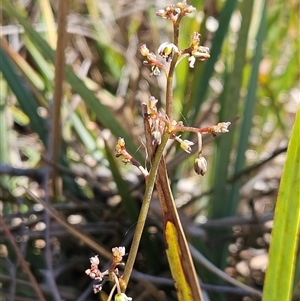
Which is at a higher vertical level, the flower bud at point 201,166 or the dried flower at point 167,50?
the dried flower at point 167,50

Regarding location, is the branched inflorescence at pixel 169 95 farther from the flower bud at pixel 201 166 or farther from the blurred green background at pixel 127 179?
the blurred green background at pixel 127 179

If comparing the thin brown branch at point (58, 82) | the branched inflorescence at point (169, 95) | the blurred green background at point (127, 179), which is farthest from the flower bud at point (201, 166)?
the thin brown branch at point (58, 82)

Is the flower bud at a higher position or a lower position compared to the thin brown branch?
lower

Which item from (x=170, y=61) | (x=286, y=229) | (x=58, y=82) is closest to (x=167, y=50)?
(x=170, y=61)

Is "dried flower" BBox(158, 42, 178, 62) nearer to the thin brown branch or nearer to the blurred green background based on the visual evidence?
the blurred green background

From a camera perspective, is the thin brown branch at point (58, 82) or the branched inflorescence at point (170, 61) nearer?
the branched inflorescence at point (170, 61)

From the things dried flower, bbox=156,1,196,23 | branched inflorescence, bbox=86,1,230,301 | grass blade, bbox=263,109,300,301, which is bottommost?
grass blade, bbox=263,109,300,301

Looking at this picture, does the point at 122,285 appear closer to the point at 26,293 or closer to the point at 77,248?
the point at 26,293

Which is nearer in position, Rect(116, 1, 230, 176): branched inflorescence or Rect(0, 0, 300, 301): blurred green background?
Rect(116, 1, 230, 176): branched inflorescence

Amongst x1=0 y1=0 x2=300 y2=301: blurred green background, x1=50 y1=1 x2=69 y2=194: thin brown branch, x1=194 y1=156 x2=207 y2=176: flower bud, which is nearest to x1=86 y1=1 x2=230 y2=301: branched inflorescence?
x1=194 y1=156 x2=207 y2=176: flower bud

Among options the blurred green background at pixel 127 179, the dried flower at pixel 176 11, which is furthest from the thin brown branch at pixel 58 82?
the dried flower at pixel 176 11

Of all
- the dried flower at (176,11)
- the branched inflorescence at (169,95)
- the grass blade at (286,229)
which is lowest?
the grass blade at (286,229)

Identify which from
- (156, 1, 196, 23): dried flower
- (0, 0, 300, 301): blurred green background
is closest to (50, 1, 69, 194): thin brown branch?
(0, 0, 300, 301): blurred green background
